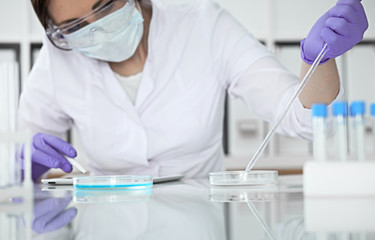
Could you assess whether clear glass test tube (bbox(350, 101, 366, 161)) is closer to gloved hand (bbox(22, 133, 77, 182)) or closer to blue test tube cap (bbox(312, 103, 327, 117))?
blue test tube cap (bbox(312, 103, 327, 117))

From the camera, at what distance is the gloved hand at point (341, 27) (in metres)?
1.10

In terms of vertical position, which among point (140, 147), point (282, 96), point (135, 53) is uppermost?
point (135, 53)

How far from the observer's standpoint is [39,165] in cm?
166

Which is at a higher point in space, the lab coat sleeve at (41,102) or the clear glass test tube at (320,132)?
the lab coat sleeve at (41,102)

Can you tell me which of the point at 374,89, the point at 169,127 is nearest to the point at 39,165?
the point at 169,127

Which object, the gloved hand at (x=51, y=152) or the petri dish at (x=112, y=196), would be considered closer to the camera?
the petri dish at (x=112, y=196)

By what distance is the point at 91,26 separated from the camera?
156 cm

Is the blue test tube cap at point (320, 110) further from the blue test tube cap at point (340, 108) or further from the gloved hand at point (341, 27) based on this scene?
the gloved hand at point (341, 27)

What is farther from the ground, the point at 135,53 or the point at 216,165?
the point at 135,53

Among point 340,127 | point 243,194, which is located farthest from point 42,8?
point 340,127

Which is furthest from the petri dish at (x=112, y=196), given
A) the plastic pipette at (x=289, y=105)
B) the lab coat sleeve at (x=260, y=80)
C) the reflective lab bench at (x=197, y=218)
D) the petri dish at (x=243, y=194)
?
the lab coat sleeve at (x=260, y=80)

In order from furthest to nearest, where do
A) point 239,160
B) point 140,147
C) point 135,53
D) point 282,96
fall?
point 239,160 → point 135,53 → point 140,147 → point 282,96

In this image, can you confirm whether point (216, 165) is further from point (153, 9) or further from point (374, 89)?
point (374, 89)

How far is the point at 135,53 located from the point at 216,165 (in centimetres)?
56
